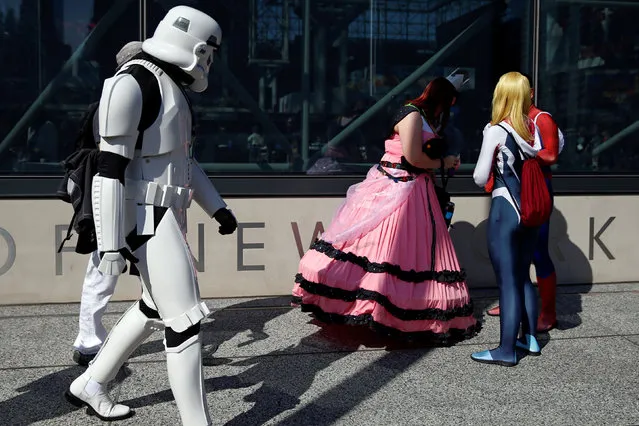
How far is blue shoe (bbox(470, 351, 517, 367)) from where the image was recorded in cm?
496

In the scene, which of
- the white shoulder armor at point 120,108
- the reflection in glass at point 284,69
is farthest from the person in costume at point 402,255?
the white shoulder armor at point 120,108

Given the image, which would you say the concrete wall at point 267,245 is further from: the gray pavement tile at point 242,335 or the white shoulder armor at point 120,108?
the white shoulder armor at point 120,108

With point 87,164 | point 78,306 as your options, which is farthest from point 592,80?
point 87,164

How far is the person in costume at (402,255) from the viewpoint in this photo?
5258mm

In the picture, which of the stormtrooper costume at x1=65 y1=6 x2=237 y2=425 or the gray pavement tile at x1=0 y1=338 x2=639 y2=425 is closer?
the stormtrooper costume at x1=65 y1=6 x2=237 y2=425

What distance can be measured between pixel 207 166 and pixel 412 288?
2.55 m

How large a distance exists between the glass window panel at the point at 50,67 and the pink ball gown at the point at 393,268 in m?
2.65

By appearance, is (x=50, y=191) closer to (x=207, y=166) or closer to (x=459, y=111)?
(x=207, y=166)

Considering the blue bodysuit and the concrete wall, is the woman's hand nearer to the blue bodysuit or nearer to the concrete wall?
the blue bodysuit

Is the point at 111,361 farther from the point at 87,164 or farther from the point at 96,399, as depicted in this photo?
the point at 87,164

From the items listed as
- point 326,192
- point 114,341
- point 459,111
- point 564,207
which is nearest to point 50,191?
point 326,192

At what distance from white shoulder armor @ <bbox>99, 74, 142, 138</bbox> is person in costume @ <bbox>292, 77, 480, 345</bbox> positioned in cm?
229

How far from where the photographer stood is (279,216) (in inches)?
272

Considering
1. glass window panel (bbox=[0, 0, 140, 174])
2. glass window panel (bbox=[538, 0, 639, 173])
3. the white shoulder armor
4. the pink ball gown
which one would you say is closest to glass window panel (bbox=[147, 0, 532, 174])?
glass window panel (bbox=[538, 0, 639, 173])
